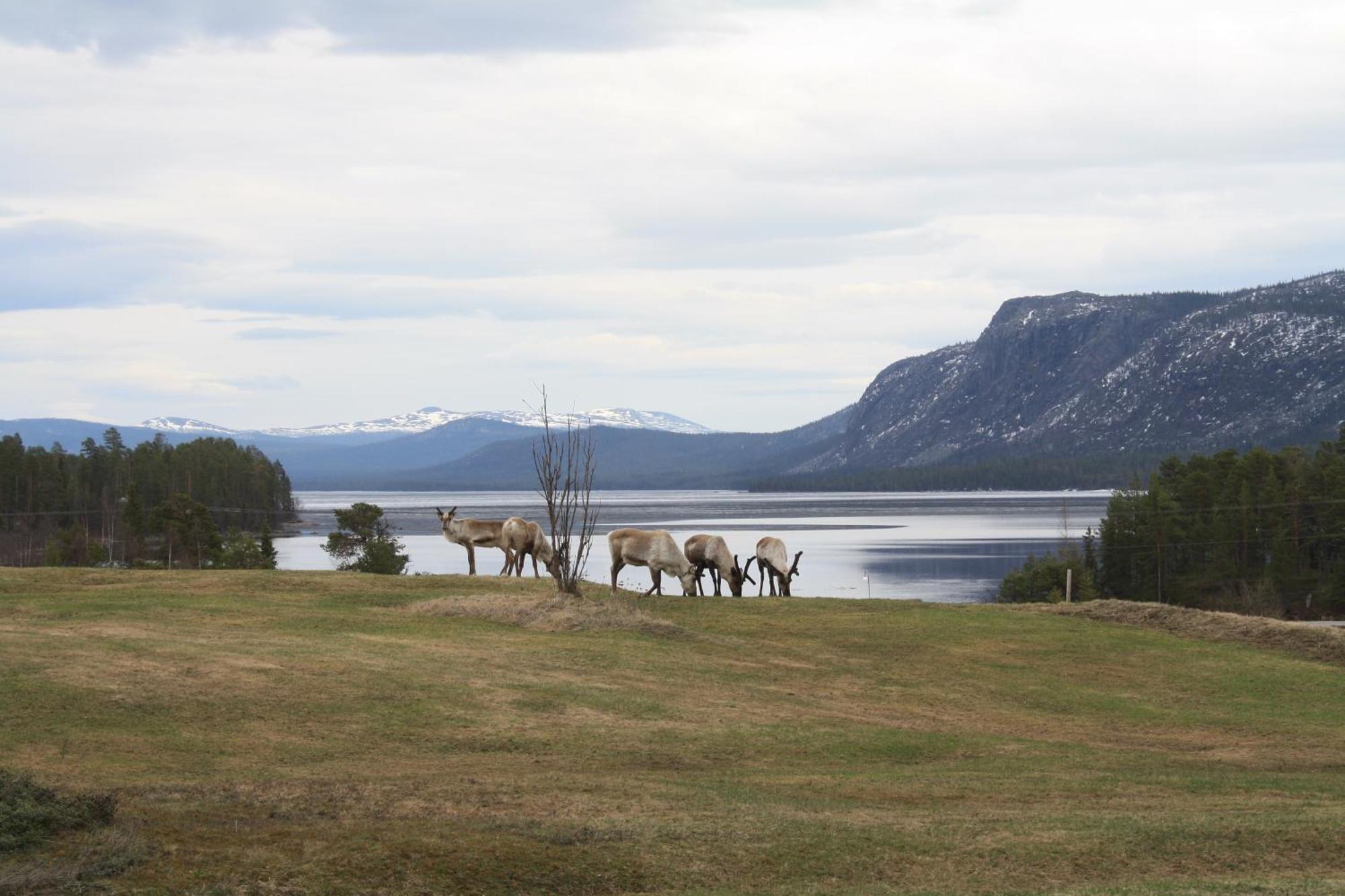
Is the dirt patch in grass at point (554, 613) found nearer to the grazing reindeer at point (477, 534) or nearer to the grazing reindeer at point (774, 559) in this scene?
the grazing reindeer at point (477, 534)

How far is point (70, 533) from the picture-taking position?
90.0 m

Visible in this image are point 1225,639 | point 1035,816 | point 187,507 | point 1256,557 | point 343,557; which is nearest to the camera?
point 1035,816

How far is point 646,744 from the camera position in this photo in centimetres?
1859

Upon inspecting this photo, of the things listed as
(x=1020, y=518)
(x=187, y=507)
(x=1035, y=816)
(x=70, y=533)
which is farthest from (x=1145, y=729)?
(x=1020, y=518)

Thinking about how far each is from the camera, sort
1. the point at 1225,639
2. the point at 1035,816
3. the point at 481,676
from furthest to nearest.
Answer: the point at 1225,639
the point at 481,676
the point at 1035,816

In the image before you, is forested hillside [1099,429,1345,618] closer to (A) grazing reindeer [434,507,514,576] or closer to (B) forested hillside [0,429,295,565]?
(A) grazing reindeer [434,507,514,576]

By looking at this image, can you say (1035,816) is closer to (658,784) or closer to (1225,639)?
(658,784)

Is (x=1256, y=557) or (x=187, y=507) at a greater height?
(x=187, y=507)

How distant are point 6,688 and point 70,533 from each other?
78.7 metres

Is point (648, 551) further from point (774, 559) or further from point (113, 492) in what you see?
point (113, 492)

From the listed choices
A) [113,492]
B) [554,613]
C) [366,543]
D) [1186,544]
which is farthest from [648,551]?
[113,492]

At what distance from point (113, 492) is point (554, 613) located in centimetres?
11941

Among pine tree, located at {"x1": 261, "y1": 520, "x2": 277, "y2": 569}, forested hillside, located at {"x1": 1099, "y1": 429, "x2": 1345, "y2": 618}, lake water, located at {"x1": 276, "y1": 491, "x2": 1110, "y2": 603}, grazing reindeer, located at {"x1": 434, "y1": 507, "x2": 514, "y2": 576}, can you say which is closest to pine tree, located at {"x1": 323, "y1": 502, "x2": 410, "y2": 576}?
pine tree, located at {"x1": 261, "y1": 520, "x2": 277, "y2": 569}

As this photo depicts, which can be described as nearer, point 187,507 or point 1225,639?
point 1225,639
